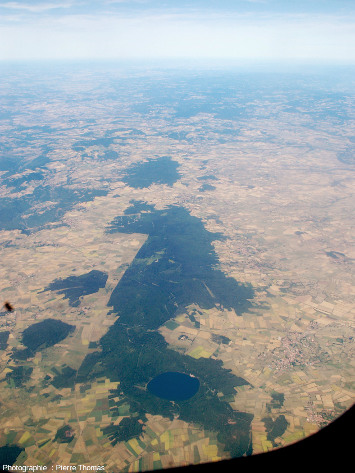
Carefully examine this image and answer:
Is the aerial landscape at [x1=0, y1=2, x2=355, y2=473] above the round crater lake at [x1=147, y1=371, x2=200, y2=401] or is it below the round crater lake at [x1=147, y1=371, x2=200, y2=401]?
above

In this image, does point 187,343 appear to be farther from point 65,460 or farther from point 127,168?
point 127,168

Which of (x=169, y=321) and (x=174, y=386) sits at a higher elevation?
(x=169, y=321)

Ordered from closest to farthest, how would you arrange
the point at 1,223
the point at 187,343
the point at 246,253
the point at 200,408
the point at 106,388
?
1. the point at 200,408
2. the point at 106,388
3. the point at 187,343
4. the point at 246,253
5. the point at 1,223

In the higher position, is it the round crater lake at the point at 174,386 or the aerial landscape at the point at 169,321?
the aerial landscape at the point at 169,321

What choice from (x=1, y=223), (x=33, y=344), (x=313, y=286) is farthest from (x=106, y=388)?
(x=1, y=223)

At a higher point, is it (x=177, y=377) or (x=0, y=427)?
(x=0, y=427)

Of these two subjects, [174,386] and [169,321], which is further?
[169,321]

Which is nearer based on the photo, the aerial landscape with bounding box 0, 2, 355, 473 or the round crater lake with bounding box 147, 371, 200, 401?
the aerial landscape with bounding box 0, 2, 355, 473

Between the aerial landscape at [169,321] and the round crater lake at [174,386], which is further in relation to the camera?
the round crater lake at [174,386]
